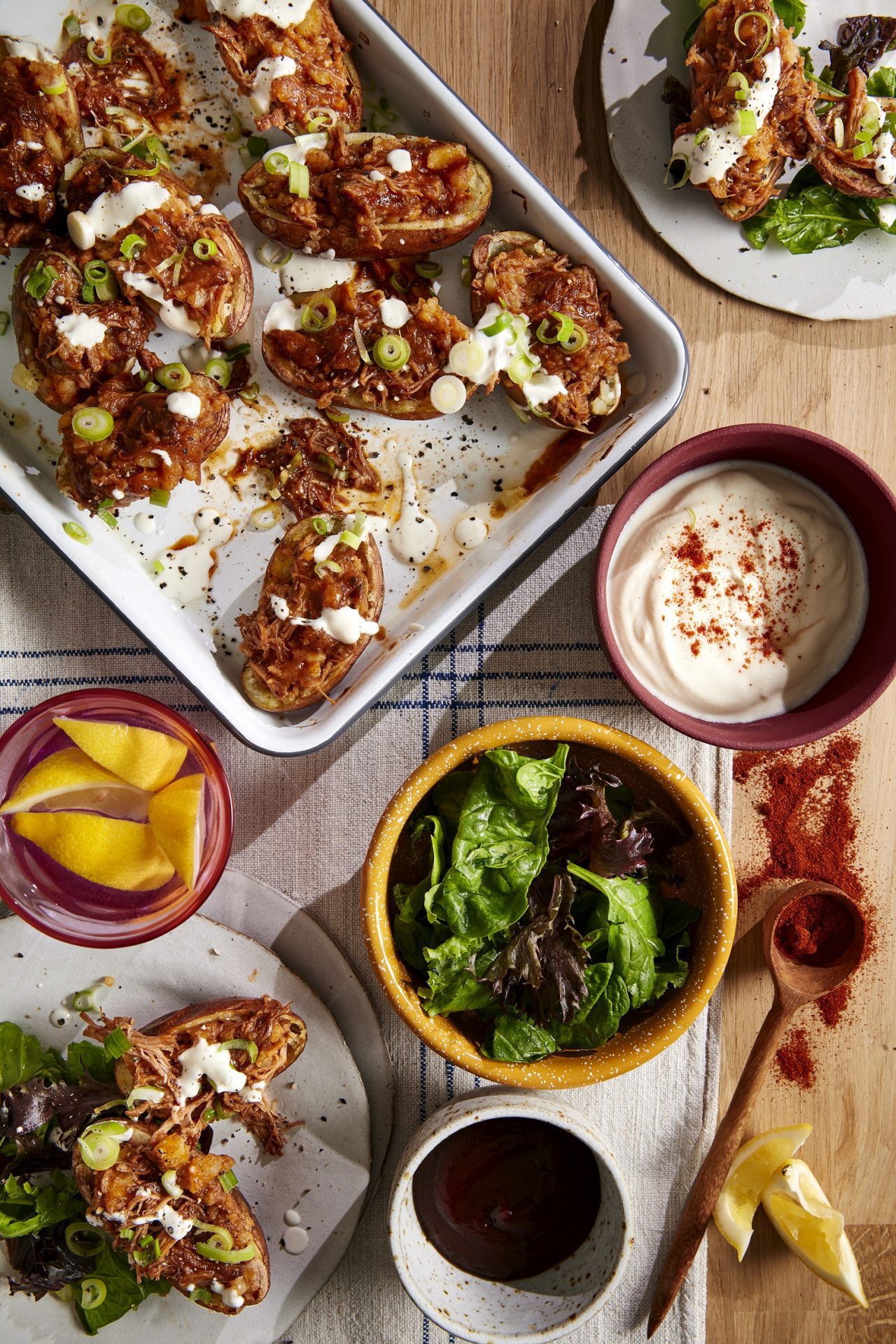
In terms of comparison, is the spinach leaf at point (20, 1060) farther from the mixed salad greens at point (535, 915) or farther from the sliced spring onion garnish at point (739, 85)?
the sliced spring onion garnish at point (739, 85)

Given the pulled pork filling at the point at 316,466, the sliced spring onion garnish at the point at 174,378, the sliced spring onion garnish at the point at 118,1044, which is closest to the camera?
the sliced spring onion garnish at the point at 118,1044

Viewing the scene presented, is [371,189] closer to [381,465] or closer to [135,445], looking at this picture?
[381,465]

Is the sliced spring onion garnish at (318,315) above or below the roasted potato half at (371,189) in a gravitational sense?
below

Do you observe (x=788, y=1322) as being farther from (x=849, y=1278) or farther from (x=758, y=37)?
(x=758, y=37)

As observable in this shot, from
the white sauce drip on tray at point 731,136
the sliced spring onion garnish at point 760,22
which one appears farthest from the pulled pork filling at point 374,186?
the sliced spring onion garnish at point 760,22

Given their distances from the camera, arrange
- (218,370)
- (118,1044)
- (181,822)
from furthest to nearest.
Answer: (218,370) < (118,1044) < (181,822)


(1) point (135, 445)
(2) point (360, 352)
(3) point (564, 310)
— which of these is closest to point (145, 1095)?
(1) point (135, 445)

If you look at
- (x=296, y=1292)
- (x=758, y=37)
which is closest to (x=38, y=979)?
(x=296, y=1292)
